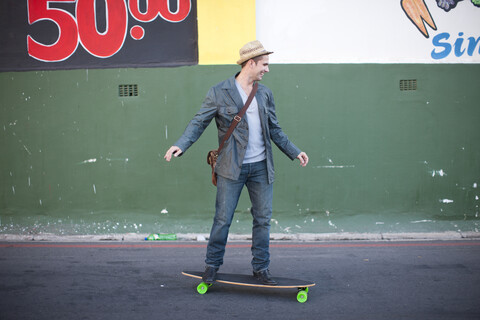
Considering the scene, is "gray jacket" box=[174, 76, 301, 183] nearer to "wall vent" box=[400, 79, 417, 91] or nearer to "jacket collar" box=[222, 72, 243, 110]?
"jacket collar" box=[222, 72, 243, 110]

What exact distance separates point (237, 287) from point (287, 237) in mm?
2277

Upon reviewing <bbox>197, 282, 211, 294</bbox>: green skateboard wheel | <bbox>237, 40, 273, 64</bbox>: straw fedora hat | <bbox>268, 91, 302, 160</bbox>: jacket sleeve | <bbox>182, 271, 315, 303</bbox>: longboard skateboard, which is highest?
<bbox>237, 40, 273, 64</bbox>: straw fedora hat

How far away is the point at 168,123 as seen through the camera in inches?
294

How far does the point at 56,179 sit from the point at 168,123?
1817 millimetres

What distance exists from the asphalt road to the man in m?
0.39

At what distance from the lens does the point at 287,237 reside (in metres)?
7.16

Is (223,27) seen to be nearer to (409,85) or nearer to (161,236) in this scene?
(409,85)

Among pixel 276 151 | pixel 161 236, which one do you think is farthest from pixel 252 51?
pixel 161 236

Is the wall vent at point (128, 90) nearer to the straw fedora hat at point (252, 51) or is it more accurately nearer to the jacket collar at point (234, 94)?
the jacket collar at point (234, 94)

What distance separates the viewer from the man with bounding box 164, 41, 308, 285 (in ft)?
15.4

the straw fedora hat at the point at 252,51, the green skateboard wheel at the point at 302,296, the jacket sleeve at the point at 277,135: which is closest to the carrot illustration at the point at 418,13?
the jacket sleeve at the point at 277,135

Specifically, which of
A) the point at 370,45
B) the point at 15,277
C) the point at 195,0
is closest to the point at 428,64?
the point at 370,45

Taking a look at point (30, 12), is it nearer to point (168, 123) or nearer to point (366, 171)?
point (168, 123)

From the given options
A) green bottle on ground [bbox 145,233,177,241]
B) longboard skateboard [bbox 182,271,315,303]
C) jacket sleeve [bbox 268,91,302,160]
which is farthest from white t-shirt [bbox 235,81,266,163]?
green bottle on ground [bbox 145,233,177,241]
